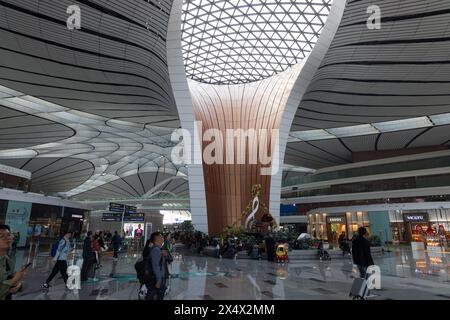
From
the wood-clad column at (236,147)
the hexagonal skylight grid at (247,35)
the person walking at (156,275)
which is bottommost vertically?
the person walking at (156,275)

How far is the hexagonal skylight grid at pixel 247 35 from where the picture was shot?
72.7 feet

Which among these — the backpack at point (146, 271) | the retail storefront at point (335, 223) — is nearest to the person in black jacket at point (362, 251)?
the backpack at point (146, 271)

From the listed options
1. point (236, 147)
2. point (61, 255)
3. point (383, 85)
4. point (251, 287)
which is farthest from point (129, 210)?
point (383, 85)

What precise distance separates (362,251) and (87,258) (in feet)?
28.6

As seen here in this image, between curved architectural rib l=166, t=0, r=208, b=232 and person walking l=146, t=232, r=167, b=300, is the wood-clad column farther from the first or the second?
person walking l=146, t=232, r=167, b=300

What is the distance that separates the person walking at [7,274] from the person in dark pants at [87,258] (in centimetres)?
696

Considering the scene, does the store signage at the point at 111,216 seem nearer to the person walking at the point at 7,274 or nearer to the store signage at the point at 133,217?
the store signage at the point at 133,217

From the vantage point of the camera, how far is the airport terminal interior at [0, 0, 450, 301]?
10109 mm

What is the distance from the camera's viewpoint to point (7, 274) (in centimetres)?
324

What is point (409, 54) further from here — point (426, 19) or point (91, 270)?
point (91, 270)

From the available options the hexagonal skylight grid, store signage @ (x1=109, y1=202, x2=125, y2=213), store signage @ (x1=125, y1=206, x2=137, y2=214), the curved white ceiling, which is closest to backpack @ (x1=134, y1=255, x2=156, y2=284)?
the curved white ceiling

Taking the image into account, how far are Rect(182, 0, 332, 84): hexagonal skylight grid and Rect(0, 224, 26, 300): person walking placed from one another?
2128 centimetres

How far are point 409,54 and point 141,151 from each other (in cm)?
3628

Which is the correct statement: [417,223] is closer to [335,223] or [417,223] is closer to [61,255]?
[335,223]
